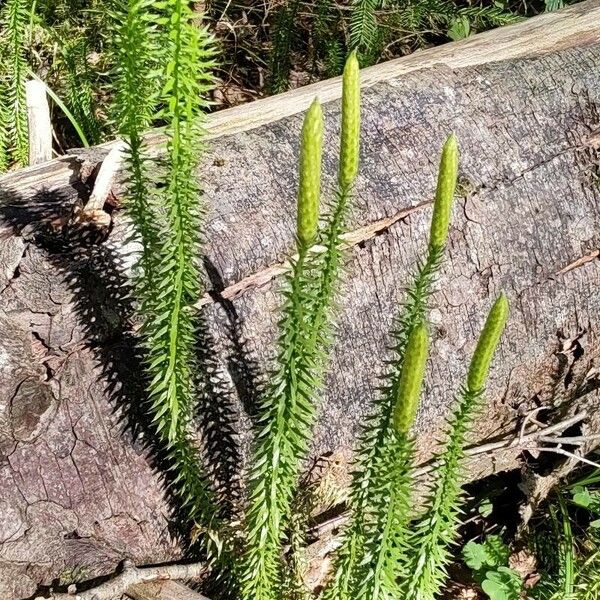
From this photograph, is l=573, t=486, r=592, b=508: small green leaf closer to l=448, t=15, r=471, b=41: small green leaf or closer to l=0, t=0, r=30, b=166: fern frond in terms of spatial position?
l=448, t=15, r=471, b=41: small green leaf

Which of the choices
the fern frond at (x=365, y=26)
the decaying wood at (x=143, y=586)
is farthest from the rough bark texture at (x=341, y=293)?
the fern frond at (x=365, y=26)

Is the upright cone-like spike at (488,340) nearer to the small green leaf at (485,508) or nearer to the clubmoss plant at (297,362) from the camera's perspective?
the clubmoss plant at (297,362)

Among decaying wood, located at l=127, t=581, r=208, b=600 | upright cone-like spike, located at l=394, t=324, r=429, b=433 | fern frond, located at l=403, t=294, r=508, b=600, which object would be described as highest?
upright cone-like spike, located at l=394, t=324, r=429, b=433

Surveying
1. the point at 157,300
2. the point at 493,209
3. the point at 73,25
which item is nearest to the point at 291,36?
the point at 73,25

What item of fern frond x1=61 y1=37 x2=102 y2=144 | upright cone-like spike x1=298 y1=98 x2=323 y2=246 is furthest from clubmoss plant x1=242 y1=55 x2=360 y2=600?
fern frond x1=61 y1=37 x2=102 y2=144

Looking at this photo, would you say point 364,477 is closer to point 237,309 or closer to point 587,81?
point 237,309

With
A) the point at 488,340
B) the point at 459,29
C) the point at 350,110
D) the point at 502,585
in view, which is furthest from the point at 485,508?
the point at 459,29
